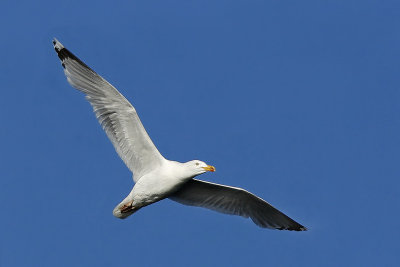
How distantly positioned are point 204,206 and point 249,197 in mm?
908

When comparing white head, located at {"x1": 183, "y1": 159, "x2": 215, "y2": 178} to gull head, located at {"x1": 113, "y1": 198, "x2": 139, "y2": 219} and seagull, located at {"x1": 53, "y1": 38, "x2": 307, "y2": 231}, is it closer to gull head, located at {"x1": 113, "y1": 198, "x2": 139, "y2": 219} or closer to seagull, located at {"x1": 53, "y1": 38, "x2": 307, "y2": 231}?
seagull, located at {"x1": 53, "y1": 38, "x2": 307, "y2": 231}

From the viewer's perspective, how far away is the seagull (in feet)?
45.7

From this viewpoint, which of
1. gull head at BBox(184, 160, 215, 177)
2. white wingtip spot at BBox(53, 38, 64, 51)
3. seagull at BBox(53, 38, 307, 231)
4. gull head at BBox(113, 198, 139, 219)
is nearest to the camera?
gull head at BBox(184, 160, 215, 177)

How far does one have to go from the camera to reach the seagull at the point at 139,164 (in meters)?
13.9

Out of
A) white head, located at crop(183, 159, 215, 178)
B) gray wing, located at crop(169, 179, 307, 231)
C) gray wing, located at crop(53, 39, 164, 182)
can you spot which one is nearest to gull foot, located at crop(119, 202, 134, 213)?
gray wing, located at crop(53, 39, 164, 182)

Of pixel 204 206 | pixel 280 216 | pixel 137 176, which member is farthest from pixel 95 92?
pixel 280 216

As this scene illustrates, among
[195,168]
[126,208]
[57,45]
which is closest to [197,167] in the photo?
[195,168]

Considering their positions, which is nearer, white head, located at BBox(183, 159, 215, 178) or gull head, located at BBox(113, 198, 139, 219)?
white head, located at BBox(183, 159, 215, 178)

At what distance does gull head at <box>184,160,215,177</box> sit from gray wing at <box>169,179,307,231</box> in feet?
2.92

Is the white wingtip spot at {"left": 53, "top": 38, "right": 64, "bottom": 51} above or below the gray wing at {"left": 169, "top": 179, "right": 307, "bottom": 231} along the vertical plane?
above

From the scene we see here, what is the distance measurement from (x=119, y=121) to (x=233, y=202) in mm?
2821

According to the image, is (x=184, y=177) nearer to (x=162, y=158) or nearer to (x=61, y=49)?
(x=162, y=158)

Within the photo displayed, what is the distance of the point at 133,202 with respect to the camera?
46.3 ft

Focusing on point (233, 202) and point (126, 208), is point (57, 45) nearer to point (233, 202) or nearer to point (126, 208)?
point (126, 208)
